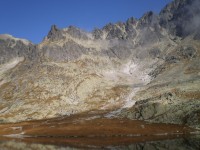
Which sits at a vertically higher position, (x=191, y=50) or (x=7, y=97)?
(x=191, y=50)

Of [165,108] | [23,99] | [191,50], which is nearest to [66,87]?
[23,99]

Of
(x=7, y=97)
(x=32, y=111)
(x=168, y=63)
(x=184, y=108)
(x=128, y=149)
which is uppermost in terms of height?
(x=168, y=63)

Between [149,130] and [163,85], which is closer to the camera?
[149,130]

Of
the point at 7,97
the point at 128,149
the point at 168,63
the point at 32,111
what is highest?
the point at 168,63

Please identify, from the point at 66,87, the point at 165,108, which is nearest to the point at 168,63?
the point at 66,87

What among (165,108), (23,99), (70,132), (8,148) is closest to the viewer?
(8,148)

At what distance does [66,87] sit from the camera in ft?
587

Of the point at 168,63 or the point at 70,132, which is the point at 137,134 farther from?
the point at 168,63

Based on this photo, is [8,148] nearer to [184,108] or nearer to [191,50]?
[184,108]

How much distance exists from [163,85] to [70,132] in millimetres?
82137

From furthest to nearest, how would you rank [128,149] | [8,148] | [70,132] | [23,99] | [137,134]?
[23,99]
[70,132]
[137,134]
[8,148]
[128,149]

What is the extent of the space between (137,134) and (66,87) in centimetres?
11839

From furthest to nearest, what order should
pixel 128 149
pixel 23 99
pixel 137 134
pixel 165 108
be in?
pixel 23 99 < pixel 165 108 < pixel 137 134 < pixel 128 149

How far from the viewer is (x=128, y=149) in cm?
4172
